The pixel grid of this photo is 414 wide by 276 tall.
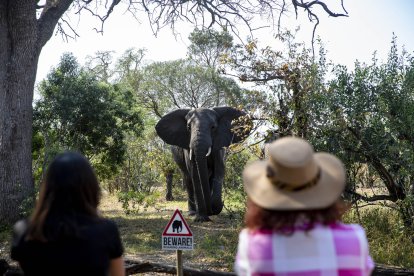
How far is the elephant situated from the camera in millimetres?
12250

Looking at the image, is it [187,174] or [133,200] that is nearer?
[133,200]

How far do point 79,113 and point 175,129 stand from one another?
2.82m

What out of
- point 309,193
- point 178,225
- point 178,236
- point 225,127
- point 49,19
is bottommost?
point 178,236

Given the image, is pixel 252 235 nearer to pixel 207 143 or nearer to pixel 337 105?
pixel 337 105

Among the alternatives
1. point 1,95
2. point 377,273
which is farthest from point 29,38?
point 377,273

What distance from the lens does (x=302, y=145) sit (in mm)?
2209

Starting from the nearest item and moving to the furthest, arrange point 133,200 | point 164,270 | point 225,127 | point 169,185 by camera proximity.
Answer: point 164,270
point 225,127
point 133,200
point 169,185

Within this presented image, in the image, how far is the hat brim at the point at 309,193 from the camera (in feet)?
7.01

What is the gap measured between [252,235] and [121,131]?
14.1 meters

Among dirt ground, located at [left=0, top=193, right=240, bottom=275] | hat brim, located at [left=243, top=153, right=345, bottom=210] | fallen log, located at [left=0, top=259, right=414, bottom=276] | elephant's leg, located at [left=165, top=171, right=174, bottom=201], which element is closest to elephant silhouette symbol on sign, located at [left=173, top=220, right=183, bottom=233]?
fallen log, located at [left=0, top=259, right=414, bottom=276]

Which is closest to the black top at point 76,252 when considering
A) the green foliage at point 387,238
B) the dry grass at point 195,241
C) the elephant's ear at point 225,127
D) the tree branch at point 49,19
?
the dry grass at point 195,241

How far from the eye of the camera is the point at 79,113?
49.2 ft

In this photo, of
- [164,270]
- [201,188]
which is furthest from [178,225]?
[201,188]

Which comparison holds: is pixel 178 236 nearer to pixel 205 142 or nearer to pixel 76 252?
pixel 76 252
